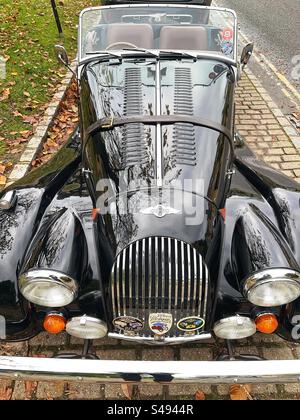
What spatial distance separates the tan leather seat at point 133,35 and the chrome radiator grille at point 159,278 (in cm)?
232

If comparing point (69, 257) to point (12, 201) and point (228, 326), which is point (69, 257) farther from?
point (228, 326)

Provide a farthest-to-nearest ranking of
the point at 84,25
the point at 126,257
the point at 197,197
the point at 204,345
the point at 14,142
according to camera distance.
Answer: the point at 14,142, the point at 84,25, the point at 204,345, the point at 197,197, the point at 126,257

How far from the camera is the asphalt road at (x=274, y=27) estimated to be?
27.9ft

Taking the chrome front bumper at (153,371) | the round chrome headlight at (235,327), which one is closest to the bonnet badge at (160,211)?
the round chrome headlight at (235,327)

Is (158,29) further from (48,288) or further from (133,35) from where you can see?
(48,288)

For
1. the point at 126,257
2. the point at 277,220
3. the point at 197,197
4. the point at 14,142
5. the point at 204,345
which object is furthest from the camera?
the point at 14,142

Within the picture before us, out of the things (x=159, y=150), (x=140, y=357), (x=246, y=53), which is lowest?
(x=140, y=357)

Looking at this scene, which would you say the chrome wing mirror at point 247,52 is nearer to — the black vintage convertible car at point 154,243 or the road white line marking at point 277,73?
the black vintage convertible car at point 154,243

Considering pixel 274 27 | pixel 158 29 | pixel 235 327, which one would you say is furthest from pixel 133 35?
pixel 274 27

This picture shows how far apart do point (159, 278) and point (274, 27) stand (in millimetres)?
9631

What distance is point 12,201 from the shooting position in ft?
9.68

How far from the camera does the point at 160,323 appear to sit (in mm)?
2535

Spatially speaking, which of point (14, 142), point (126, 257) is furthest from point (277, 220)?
point (14, 142)
